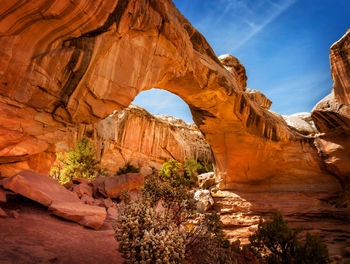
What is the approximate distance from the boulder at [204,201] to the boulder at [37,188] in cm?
786

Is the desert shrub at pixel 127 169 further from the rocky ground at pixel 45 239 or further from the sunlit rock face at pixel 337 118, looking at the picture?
the sunlit rock face at pixel 337 118

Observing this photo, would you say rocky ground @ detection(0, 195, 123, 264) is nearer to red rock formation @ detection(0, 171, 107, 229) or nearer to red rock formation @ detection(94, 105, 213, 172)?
red rock formation @ detection(0, 171, 107, 229)

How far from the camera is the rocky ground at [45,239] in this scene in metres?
3.27

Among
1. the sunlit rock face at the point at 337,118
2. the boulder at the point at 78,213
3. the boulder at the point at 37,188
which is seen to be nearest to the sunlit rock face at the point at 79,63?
the boulder at the point at 37,188

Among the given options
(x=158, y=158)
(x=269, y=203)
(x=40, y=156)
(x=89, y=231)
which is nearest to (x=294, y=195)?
(x=269, y=203)

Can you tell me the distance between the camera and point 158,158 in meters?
29.2

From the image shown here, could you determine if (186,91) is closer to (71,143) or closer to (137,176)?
(137,176)

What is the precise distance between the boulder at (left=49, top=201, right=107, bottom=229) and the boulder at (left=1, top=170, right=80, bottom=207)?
37 centimetres

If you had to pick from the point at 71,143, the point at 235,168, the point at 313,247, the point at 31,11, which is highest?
the point at 71,143

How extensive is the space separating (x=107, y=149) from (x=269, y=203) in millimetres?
19637

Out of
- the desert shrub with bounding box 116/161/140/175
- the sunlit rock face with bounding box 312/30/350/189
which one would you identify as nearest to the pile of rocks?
the sunlit rock face with bounding box 312/30/350/189

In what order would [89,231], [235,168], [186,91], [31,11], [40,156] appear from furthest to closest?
[235,168] → [186,91] → [40,156] → [89,231] → [31,11]

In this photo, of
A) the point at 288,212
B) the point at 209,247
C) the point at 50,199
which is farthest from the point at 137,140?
the point at 209,247

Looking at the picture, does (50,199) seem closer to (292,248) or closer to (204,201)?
(292,248)
